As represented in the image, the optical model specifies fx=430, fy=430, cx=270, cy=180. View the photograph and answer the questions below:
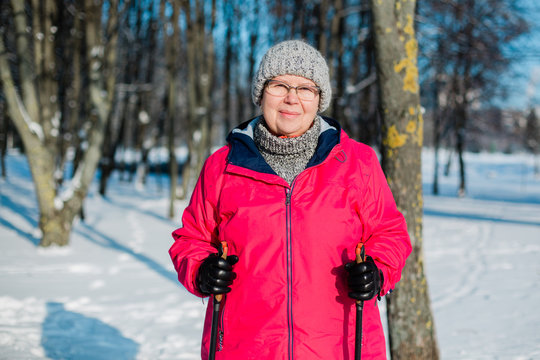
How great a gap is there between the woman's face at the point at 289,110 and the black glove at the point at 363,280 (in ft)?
2.01

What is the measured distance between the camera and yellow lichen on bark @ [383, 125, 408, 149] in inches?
112

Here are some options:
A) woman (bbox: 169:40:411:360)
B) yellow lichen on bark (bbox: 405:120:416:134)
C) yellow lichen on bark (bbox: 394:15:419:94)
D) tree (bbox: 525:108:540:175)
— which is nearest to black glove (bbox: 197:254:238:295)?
woman (bbox: 169:40:411:360)

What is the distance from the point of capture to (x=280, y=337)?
162 cm

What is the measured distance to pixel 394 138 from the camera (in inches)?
113

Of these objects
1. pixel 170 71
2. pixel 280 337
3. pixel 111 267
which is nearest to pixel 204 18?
pixel 170 71

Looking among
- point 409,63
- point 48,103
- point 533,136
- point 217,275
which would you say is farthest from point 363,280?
point 533,136

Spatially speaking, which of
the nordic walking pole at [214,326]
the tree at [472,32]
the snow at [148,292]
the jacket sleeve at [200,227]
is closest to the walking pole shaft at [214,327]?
the nordic walking pole at [214,326]

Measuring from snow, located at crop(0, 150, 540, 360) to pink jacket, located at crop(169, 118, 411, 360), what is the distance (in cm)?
225

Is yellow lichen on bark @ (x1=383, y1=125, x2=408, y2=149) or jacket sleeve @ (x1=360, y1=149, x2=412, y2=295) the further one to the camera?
yellow lichen on bark @ (x1=383, y1=125, x2=408, y2=149)

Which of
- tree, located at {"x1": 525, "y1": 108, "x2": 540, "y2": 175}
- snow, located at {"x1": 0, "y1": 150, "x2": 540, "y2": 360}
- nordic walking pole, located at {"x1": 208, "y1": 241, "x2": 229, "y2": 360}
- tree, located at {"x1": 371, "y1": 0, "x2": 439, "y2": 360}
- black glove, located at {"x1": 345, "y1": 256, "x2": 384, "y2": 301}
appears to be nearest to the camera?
black glove, located at {"x1": 345, "y1": 256, "x2": 384, "y2": 301}

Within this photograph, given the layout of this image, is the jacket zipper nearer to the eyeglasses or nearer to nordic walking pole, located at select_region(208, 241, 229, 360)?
nordic walking pole, located at select_region(208, 241, 229, 360)

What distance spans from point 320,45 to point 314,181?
9718 mm

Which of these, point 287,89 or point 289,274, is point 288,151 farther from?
point 289,274

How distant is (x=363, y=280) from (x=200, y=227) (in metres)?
0.73
